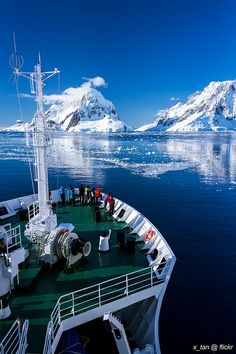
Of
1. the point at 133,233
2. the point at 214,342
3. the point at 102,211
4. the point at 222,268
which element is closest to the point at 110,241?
the point at 133,233

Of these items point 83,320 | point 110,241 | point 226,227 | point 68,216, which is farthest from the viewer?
point 226,227

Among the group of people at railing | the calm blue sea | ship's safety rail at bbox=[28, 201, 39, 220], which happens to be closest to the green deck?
ship's safety rail at bbox=[28, 201, 39, 220]

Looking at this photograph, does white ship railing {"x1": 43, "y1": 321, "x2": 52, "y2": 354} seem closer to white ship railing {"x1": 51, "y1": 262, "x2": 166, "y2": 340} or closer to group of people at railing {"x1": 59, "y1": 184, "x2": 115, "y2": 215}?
white ship railing {"x1": 51, "y1": 262, "x2": 166, "y2": 340}

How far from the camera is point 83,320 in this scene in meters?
10.3

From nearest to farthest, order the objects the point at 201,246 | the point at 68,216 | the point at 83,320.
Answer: the point at 83,320
the point at 68,216
the point at 201,246

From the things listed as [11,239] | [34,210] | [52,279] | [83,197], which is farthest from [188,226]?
[11,239]

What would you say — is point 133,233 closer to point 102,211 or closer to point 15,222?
point 102,211

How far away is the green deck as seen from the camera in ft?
31.9

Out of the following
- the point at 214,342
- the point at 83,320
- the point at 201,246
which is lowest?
the point at 214,342

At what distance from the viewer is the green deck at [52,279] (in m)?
9.72

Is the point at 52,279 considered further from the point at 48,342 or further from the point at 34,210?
the point at 34,210

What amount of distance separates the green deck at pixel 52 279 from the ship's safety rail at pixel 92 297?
0.38m

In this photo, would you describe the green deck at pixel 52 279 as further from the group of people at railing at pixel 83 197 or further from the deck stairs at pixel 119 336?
the group of people at railing at pixel 83 197

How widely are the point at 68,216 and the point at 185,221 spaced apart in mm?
12283
